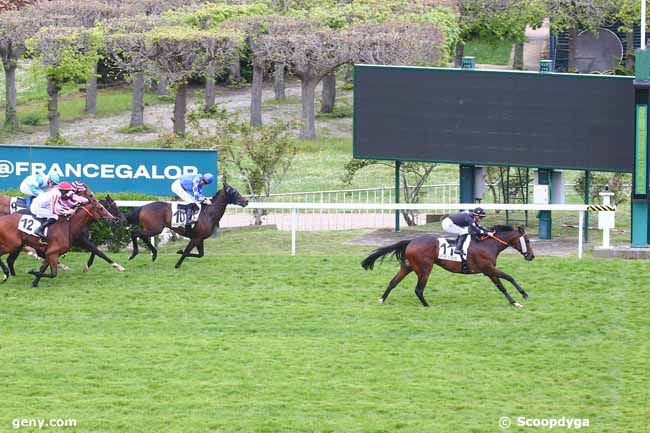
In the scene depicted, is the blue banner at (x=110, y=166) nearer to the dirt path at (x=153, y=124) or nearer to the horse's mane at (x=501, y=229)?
the horse's mane at (x=501, y=229)

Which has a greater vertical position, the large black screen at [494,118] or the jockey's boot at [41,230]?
the large black screen at [494,118]

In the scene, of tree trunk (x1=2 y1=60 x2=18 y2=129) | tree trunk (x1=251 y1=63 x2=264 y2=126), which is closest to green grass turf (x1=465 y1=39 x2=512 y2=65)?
tree trunk (x1=251 y1=63 x2=264 y2=126)

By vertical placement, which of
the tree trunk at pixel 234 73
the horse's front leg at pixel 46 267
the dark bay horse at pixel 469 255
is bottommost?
the horse's front leg at pixel 46 267

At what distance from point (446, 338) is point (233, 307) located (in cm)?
253

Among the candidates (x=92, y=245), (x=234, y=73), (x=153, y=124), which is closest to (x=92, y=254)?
(x=92, y=245)

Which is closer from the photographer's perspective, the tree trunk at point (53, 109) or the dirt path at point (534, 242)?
the dirt path at point (534, 242)

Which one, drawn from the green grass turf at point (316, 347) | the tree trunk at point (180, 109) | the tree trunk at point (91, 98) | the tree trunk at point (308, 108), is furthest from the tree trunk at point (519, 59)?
the green grass turf at point (316, 347)

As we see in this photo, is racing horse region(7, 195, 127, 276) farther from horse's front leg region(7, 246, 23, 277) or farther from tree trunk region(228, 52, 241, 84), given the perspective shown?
Result: tree trunk region(228, 52, 241, 84)

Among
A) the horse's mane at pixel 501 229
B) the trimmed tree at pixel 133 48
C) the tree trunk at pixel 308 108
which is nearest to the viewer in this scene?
the horse's mane at pixel 501 229

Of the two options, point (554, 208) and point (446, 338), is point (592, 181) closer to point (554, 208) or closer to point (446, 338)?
point (554, 208)

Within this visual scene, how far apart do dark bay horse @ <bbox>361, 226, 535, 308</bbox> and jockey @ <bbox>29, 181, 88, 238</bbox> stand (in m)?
3.51

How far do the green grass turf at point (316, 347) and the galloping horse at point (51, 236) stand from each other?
35 cm

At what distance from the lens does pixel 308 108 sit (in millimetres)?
30281

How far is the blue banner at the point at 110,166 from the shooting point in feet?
63.7
